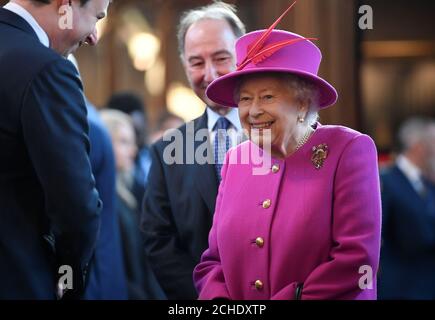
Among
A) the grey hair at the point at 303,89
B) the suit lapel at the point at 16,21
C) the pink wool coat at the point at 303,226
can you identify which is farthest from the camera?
the suit lapel at the point at 16,21

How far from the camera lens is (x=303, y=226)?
7.38 feet

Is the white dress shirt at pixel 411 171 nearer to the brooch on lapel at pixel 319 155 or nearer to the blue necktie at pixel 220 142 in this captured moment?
the blue necktie at pixel 220 142

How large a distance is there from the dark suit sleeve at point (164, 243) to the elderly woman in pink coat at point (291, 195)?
19.0 inches

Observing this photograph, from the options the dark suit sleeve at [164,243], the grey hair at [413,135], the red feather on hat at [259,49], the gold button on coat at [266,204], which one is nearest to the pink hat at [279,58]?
the red feather on hat at [259,49]

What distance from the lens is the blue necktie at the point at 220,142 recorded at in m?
2.83

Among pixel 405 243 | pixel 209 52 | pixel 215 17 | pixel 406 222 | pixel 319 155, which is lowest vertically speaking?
pixel 405 243

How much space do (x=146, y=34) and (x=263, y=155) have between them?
9.05 metres

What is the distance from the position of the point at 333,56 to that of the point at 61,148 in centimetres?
143

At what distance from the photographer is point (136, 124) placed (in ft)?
20.7

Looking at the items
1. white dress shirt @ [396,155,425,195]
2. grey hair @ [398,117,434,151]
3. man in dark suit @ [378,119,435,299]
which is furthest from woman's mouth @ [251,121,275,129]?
grey hair @ [398,117,434,151]

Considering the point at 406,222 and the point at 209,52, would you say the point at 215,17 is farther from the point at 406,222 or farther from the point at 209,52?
the point at 406,222

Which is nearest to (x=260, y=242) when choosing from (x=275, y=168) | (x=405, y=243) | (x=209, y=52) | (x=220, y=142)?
(x=275, y=168)

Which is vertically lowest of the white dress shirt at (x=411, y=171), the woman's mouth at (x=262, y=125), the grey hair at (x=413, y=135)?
the white dress shirt at (x=411, y=171)
